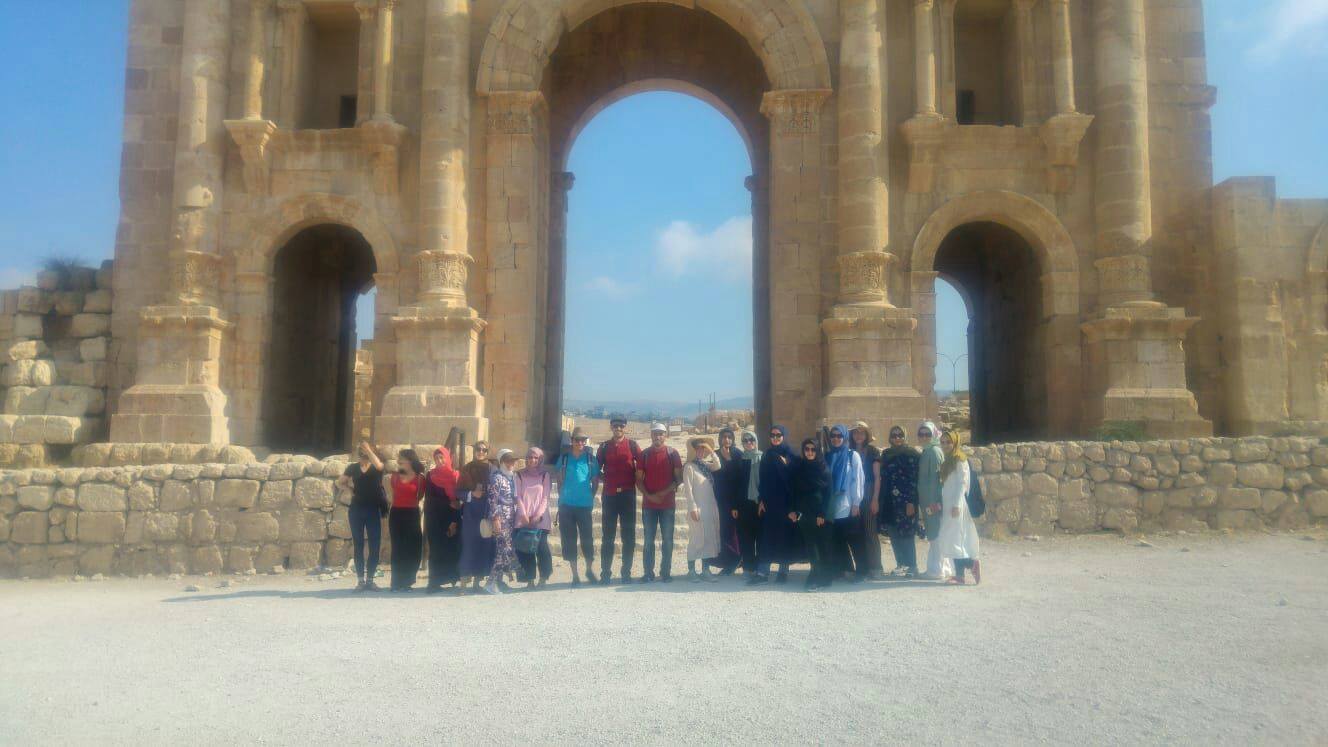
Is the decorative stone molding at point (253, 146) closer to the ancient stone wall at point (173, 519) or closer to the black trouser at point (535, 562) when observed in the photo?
the ancient stone wall at point (173, 519)

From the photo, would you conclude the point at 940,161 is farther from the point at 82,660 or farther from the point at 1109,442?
the point at 82,660

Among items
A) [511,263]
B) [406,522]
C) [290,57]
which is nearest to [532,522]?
[406,522]

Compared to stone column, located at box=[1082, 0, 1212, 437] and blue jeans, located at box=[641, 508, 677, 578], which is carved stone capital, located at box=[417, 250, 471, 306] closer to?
blue jeans, located at box=[641, 508, 677, 578]

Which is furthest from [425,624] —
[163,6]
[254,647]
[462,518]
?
[163,6]

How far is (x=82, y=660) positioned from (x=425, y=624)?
2284 mm

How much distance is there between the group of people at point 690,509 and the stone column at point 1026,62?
786cm

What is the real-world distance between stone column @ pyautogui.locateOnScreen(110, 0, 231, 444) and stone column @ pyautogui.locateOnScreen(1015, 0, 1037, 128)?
12845mm

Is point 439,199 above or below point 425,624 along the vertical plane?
above

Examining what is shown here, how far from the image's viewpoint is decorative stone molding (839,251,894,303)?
13430 mm

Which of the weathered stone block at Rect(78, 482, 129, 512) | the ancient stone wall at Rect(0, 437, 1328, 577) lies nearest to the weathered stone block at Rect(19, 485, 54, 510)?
the ancient stone wall at Rect(0, 437, 1328, 577)

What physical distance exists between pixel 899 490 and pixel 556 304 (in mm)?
9993

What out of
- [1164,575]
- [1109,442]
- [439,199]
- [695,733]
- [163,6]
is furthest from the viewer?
[163,6]

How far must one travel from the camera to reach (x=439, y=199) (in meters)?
13.6

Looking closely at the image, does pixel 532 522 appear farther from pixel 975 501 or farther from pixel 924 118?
pixel 924 118
